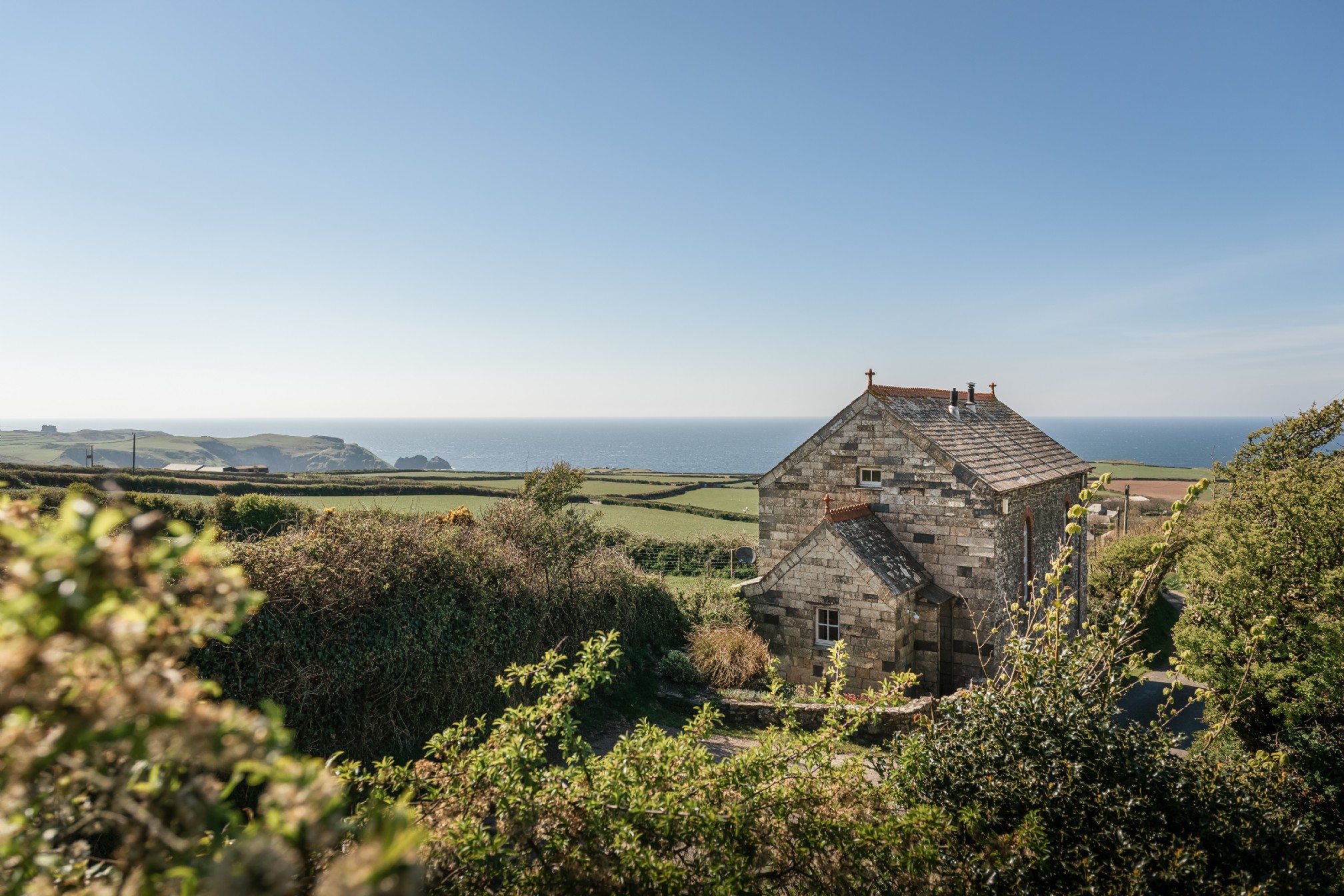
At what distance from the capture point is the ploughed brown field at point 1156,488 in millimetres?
43300

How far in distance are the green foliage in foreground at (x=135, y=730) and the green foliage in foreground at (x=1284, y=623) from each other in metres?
12.2

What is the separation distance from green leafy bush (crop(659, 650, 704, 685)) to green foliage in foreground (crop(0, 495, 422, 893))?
13.9 metres

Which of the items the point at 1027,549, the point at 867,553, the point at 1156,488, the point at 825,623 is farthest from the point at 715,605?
the point at 1156,488

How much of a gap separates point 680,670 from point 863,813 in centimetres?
1024

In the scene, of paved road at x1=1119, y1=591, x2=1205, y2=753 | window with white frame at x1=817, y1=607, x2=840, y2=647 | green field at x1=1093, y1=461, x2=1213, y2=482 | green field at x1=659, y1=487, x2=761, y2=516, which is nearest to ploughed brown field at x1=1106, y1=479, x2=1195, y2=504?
green field at x1=1093, y1=461, x2=1213, y2=482

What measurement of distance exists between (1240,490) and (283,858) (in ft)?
66.1

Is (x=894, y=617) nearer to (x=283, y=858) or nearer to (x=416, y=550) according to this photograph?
(x=416, y=550)

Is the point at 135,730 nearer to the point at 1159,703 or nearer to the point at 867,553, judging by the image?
the point at 867,553

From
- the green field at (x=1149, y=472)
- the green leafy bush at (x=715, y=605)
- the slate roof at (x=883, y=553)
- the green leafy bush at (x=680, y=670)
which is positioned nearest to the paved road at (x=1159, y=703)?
the slate roof at (x=883, y=553)

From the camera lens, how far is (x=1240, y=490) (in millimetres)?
15820

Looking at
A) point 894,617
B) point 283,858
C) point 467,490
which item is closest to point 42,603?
point 283,858

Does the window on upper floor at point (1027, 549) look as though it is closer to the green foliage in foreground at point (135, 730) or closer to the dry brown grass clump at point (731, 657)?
the dry brown grass clump at point (731, 657)

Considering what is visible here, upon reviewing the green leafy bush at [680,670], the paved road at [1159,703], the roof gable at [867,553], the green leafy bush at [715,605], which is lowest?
the paved road at [1159,703]

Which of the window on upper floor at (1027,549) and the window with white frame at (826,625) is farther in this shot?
the window on upper floor at (1027,549)
